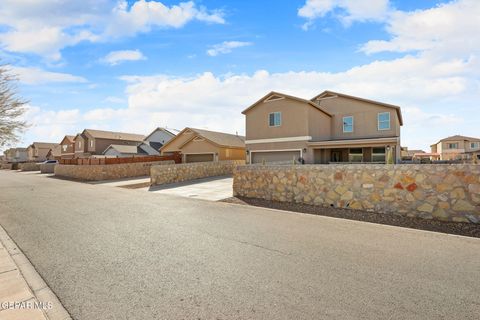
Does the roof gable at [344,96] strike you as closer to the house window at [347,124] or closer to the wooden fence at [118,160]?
the house window at [347,124]

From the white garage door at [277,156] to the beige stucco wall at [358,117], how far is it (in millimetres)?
5771

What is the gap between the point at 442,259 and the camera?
16.2 feet

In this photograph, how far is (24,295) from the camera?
3787 millimetres

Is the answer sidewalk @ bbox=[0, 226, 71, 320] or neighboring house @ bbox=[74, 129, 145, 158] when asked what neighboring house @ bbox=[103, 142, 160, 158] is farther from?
sidewalk @ bbox=[0, 226, 71, 320]

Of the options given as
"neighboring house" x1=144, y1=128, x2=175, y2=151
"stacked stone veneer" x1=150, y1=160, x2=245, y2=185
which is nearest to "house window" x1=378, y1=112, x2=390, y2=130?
"stacked stone veneer" x1=150, y1=160, x2=245, y2=185

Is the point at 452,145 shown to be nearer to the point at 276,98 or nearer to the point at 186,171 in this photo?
the point at 276,98

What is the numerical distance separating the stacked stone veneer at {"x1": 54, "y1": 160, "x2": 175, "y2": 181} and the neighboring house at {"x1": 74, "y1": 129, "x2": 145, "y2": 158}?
23074mm

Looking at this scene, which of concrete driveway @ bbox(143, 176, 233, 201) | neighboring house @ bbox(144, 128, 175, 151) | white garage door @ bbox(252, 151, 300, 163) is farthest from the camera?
neighboring house @ bbox(144, 128, 175, 151)

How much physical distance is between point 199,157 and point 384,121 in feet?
63.2

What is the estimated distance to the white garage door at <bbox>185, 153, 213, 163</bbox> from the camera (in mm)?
29303

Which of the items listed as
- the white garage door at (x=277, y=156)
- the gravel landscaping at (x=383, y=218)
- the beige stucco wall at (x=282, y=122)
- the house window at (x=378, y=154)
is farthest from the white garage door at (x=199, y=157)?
the gravel landscaping at (x=383, y=218)

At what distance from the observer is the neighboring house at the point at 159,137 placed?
160ft

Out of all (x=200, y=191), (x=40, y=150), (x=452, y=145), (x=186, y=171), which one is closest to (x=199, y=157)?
(x=186, y=171)

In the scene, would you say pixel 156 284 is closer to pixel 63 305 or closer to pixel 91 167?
pixel 63 305
